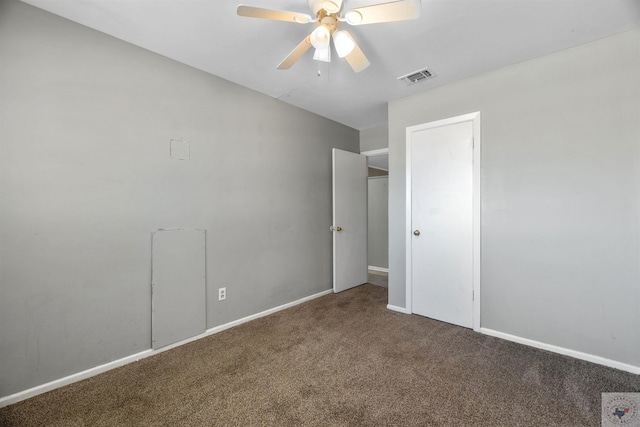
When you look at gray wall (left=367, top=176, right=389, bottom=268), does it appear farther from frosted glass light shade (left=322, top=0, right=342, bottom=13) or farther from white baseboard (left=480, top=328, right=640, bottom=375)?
frosted glass light shade (left=322, top=0, right=342, bottom=13)

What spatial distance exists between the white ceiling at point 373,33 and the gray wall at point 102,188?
246 millimetres

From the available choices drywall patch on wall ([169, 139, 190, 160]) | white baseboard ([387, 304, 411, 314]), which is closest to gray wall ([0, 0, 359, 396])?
drywall patch on wall ([169, 139, 190, 160])

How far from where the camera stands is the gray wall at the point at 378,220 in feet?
17.2

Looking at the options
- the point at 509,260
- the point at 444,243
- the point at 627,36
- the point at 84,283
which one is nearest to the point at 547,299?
the point at 509,260

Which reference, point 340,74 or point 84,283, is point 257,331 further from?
point 340,74

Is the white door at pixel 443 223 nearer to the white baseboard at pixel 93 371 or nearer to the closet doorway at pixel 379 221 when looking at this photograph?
the white baseboard at pixel 93 371

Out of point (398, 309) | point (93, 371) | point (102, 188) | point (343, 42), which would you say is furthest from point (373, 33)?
point (93, 371)

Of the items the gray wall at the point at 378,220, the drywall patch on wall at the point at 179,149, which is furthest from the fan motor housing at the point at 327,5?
the gray wall at the point at 378,220

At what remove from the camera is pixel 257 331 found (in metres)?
2.60

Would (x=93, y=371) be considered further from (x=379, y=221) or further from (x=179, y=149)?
(x=379, y=221)

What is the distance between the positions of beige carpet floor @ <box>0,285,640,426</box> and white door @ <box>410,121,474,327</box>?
A: 39cm

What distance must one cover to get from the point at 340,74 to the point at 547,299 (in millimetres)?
2682

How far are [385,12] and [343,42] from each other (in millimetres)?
312

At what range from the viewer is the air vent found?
2.53 meters
